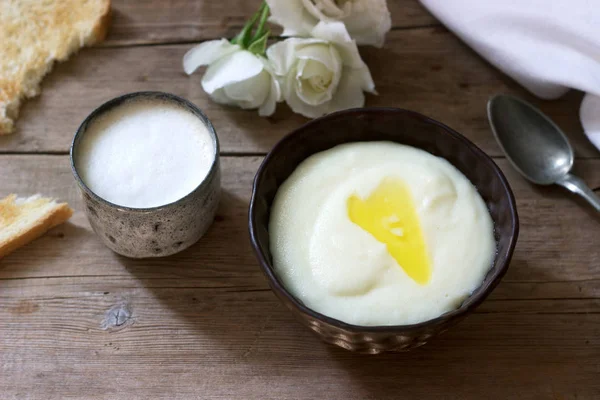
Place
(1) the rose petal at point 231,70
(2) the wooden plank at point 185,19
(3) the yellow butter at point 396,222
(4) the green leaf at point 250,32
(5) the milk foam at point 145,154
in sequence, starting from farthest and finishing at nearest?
(2) the wooden plank at point 185,19 → (4) the green leaf at point 250,32 → (1) the rose petal at point 231,70 → (5) the milk foam at point 145,154 → (3) the yellow butter at point 396,222

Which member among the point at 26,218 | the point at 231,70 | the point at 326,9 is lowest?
the point at 26,218

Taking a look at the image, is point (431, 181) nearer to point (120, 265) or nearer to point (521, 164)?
point (521, 164)

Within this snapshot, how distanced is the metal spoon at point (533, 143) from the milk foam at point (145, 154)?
82cm

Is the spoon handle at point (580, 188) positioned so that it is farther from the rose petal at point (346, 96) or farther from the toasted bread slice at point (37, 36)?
the toasted bread slice at point (37, 36)

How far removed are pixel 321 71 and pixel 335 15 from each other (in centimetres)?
18

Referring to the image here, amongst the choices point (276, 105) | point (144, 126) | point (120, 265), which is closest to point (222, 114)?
point (276, 105)

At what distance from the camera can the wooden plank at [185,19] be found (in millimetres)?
2066

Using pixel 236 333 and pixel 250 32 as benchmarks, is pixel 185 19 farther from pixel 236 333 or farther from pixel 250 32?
pixel 236 333

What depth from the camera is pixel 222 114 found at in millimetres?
1902

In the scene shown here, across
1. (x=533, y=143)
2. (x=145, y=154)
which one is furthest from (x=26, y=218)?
(x=533, y=143)

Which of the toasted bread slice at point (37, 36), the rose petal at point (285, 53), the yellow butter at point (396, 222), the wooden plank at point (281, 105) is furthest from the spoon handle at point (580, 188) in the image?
the toasted bread slice at point (37, 36)

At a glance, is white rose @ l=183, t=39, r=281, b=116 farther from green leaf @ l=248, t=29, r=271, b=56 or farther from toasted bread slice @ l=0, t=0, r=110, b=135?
toasted bread slice @ l=0, t=0, r=110, b=135

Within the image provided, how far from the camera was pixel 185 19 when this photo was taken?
Answer: 2109 mm

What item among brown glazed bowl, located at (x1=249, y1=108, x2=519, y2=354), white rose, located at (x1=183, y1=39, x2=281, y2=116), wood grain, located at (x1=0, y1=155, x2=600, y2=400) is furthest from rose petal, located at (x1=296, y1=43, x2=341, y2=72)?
wood grain, located at (x1=0, y1=155, x2=600, y2=400)
